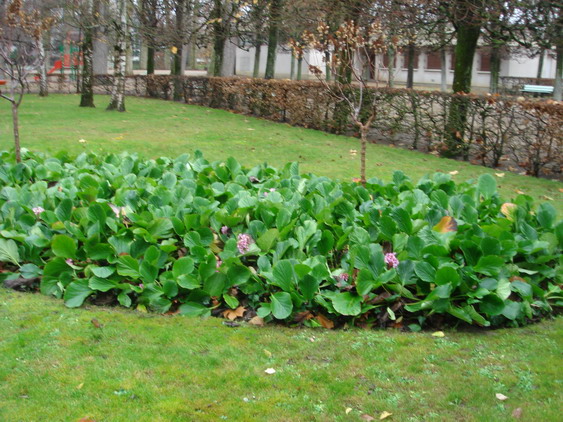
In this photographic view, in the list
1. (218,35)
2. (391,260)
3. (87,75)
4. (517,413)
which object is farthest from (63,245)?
(218,35)

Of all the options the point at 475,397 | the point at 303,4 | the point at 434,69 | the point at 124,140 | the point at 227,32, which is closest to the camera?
the point at 475,397

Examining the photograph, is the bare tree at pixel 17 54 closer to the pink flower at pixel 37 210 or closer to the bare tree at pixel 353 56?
the pink flower at pixel 37 210

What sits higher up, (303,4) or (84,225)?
(303,4)

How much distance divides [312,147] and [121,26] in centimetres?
986

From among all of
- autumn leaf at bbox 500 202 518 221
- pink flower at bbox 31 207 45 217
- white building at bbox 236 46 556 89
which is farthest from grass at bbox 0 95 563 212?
white building at bbox 236 46 556 89

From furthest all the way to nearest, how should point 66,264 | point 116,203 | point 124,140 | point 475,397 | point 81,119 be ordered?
point 81,119 < point 124,140 < point 116,203 < point 66,264 < point 475,397

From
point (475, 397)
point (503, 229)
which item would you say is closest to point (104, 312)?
point (475, 397)

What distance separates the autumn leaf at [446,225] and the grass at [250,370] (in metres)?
1.00

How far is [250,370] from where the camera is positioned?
3.76 metres

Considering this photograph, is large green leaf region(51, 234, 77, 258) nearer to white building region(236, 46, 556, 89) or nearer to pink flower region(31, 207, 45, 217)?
pink flower region(31, 207, 45, 217)

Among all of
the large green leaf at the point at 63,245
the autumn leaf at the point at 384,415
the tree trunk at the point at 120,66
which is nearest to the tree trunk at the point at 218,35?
the tree trunk at the point at 120,66

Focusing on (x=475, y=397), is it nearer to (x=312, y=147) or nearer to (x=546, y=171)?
(x=546, y=171)

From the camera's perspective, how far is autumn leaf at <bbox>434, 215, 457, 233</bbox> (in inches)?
204

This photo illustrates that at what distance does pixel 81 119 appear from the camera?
1819cm
